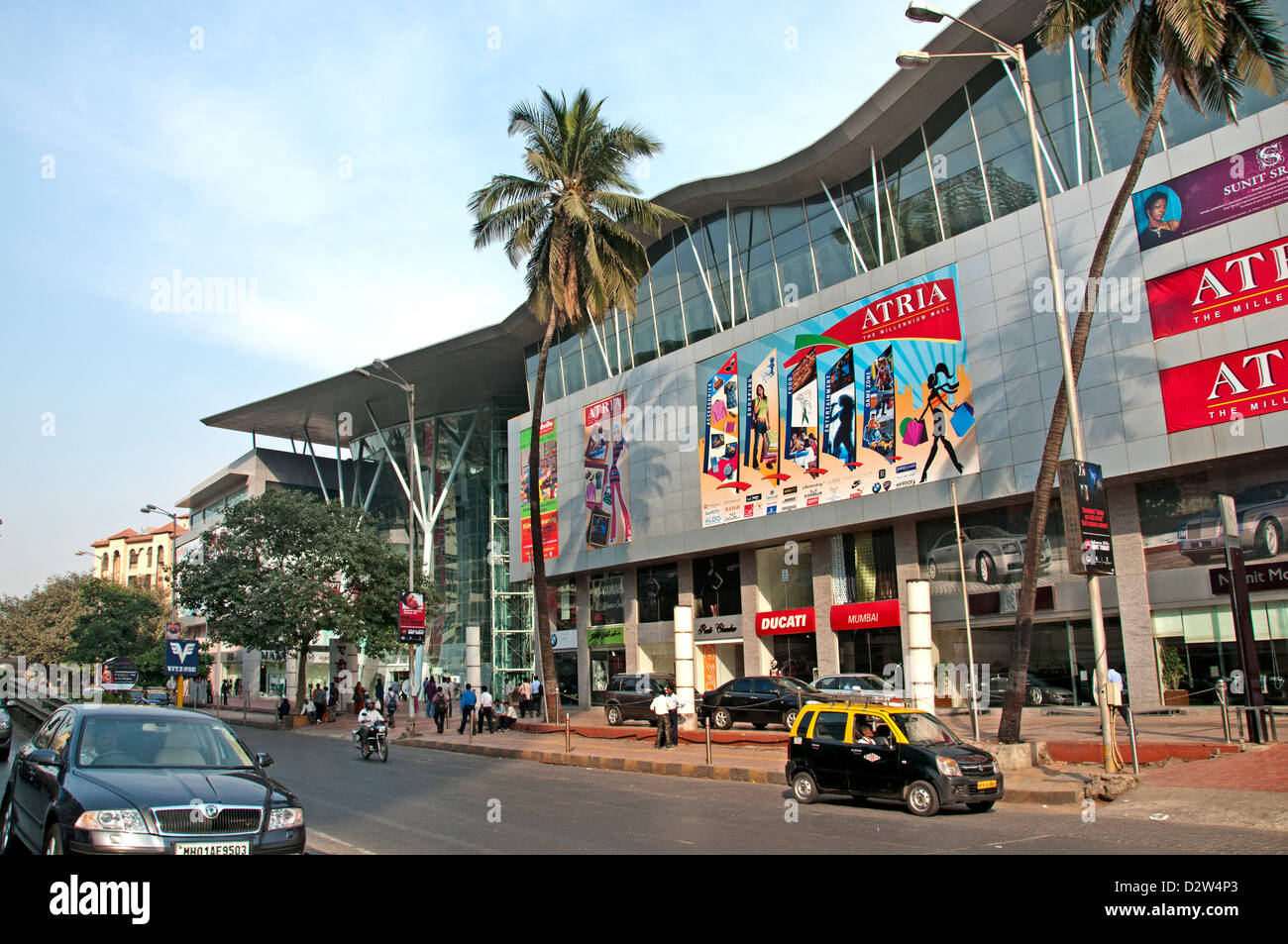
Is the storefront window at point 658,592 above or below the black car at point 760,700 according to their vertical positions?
above

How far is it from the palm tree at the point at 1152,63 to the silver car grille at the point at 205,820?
51.7 feet

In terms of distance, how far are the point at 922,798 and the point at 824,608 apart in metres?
23.9

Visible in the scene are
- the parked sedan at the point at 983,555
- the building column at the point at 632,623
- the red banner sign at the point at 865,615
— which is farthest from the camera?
the building column at the point at 632,623

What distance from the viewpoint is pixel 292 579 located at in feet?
137

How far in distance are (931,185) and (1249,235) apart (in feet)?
39.4

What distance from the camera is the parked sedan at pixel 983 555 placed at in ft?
105

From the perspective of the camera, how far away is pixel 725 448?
4125 cm

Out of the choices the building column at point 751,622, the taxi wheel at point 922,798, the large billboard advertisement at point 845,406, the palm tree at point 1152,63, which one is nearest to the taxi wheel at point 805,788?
the taxi wheel at point 922,798

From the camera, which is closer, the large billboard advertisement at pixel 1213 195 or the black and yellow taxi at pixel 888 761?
the black and yellow taxi at pixel 888 761

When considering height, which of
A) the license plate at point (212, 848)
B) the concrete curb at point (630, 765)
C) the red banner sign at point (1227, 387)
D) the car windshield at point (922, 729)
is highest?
the red banner sign at point (1227, 387)

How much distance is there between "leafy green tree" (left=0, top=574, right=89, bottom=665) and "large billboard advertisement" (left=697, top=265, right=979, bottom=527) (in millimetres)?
61126

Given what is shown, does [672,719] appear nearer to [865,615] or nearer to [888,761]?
[888,761]

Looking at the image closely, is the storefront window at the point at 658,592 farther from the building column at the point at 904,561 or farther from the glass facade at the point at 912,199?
the building column at the point at 904,561
